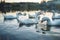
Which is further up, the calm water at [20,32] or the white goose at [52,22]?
the white goose at [52,22]

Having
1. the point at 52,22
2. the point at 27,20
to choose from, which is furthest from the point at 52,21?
the point at 27,20

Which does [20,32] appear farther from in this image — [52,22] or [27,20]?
[52,22]

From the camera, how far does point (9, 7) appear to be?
150 cm

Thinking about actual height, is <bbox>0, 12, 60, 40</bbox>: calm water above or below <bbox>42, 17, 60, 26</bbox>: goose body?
below

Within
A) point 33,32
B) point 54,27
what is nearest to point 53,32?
point 54,27

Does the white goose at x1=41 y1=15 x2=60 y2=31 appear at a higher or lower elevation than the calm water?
higher

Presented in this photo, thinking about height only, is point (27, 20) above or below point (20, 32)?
above

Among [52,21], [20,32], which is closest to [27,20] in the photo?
[20,32]

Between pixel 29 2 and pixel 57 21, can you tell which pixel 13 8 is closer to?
pixel 29 2

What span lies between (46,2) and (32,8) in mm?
165

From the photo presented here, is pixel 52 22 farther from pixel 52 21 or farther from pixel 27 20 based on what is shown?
pixel 27 20

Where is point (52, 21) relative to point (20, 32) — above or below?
above

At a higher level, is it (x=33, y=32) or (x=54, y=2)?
(x=54, y=2)

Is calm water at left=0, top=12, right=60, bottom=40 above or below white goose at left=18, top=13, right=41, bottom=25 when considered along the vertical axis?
below
